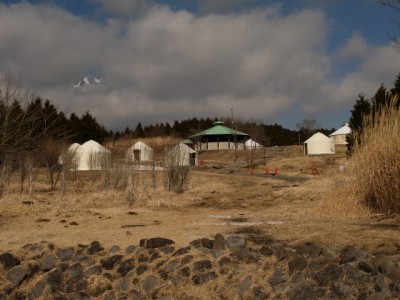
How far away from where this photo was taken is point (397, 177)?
8.49m

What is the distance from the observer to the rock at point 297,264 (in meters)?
5.63

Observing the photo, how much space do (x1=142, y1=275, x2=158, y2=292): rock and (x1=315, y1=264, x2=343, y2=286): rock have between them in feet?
7.60

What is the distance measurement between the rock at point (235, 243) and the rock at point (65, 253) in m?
2.59

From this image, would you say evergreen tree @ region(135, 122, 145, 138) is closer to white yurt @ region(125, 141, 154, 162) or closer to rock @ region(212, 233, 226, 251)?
white yurt @ region(125, 141, 154, 162)

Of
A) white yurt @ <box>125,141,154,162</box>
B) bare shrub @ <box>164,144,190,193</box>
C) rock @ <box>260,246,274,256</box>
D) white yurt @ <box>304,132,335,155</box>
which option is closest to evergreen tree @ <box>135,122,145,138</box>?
white yurt @ <box>304,132,335,155</box>

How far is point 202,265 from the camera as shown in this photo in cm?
631

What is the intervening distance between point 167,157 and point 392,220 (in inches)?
458

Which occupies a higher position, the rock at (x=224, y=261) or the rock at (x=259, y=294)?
the rock at (x=224, y=261)

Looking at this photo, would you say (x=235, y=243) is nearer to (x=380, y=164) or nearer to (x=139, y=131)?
(x=380, y=164)

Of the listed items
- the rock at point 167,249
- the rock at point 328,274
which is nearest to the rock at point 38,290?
the rock at point 167,249

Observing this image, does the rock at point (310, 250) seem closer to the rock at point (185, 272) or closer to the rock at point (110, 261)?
the rock at point (185, 272)

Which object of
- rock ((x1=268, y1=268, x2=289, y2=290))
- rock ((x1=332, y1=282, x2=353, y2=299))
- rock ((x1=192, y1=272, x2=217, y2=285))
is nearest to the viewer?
rock ((x1=332, y1=282, x2=353, y2=299))

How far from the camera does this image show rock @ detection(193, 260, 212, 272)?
628 cm

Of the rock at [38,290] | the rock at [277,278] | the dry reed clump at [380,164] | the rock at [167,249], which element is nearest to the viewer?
the rock at [277,278]
